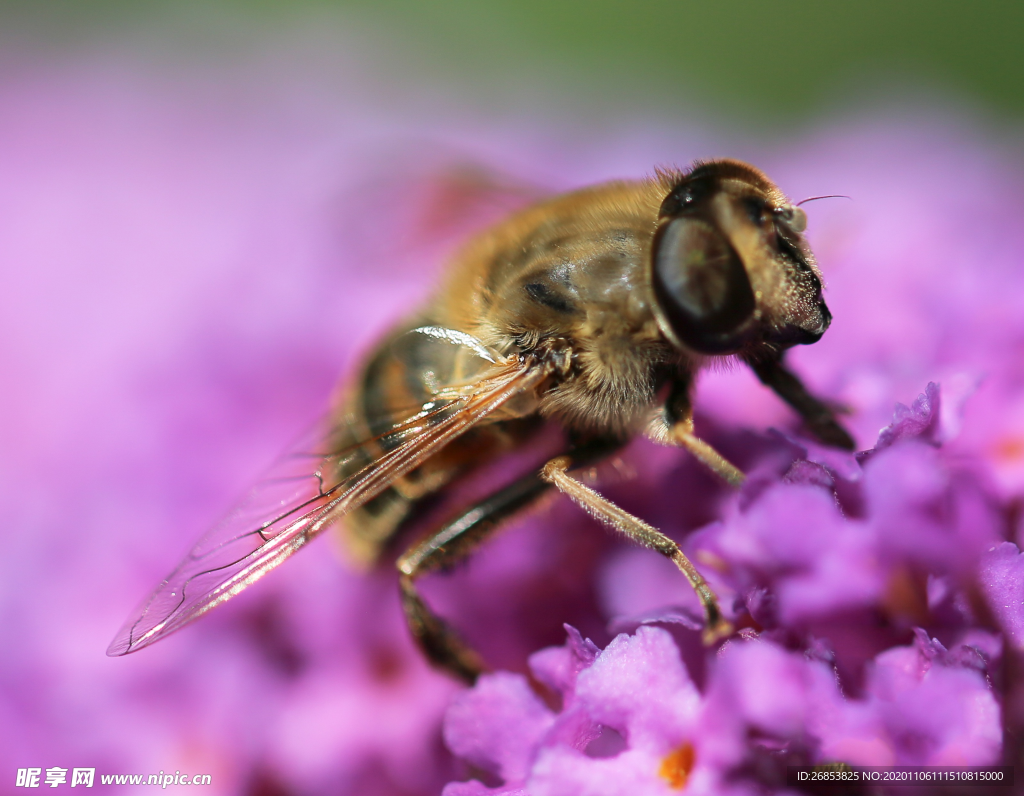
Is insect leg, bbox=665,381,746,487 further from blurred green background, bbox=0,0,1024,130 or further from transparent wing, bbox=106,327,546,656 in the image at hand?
blurred green background, bbox=0,0,1024,130

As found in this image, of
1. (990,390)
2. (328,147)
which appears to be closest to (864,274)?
(990,390)

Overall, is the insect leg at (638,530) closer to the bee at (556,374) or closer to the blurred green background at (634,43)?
the bee at (556,374)

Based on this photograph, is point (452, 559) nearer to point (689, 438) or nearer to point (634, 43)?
point (689, 438)

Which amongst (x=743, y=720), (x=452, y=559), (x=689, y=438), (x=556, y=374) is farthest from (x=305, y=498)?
(x=743, y=720)

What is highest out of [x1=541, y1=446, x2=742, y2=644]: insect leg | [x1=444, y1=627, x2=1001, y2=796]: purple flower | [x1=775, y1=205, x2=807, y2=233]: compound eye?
[x1=775, y1=205, x2=807, y2=233]: compound eye

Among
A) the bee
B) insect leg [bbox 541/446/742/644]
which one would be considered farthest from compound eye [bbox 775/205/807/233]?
insect leg [bbox 541/446/742/644]

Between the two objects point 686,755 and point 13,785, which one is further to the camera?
point 13,785

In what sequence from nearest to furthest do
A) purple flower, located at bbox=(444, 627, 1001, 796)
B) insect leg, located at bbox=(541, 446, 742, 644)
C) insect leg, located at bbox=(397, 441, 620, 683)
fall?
purple flower, located at bbox=(444, 627, 1001, 796) < insect leg, located at bbox=(541, 446, 742, 644) < insect leg, located at bbox=(397, 441, 620, 683)

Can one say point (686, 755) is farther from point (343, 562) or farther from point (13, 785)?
point (13, 785)

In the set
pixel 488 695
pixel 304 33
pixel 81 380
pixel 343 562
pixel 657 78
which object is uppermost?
pixel 304 33
